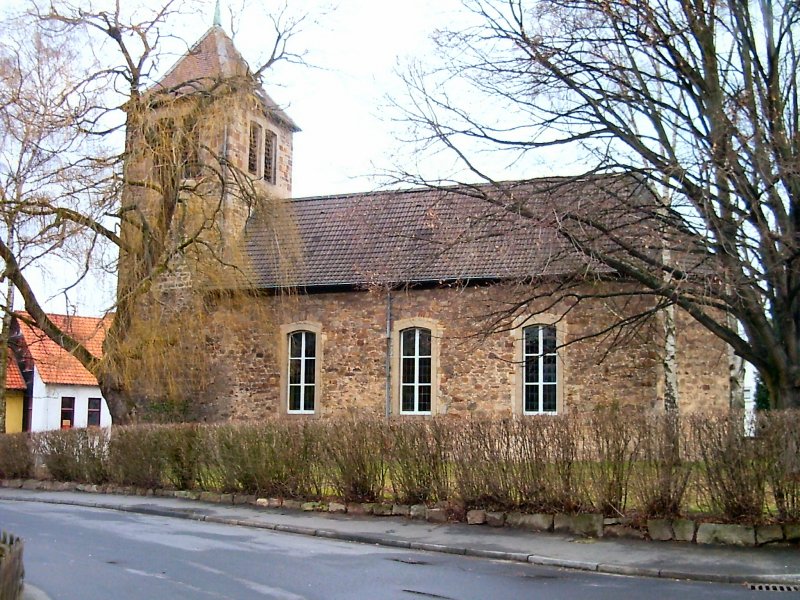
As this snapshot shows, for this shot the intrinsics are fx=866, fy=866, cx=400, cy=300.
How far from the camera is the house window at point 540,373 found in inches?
878

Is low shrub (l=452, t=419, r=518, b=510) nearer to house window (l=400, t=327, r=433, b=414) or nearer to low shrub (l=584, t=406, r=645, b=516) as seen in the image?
low shrub (l=584, t=406, r=645, b=516)

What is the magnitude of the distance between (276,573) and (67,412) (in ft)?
113

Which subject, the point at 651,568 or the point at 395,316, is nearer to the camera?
the point at 651,568

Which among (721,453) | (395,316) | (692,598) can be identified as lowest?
(692,598)

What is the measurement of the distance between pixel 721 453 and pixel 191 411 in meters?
18.7

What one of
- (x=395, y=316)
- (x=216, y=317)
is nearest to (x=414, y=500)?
(x=395, y=316)

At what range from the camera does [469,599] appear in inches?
335

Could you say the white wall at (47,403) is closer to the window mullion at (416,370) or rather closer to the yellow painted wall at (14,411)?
the yellow painted wall at (14,411)

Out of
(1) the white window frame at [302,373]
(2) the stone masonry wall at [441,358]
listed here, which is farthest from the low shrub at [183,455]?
(1) the white window frame at [302,373]

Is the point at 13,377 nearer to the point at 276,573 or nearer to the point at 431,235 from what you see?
the point at 431,235

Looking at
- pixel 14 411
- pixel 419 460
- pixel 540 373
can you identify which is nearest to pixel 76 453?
pixel 419 460

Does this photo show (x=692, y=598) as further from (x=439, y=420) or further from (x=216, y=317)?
(x=216, y=317)

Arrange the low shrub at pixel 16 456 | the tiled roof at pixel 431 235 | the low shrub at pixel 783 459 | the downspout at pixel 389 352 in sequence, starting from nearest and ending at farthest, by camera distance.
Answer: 1. the low shrub at pixel 783 459
2. the tiled roof at pixel 431 235
3. the low shrub at pixel 16 456
4. the downspout at pixel 389 352

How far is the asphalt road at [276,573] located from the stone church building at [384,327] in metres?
7.34
